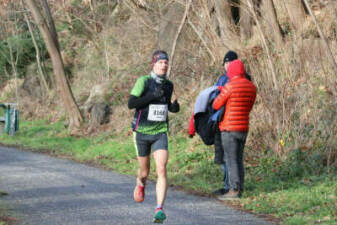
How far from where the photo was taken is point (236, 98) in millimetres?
8789

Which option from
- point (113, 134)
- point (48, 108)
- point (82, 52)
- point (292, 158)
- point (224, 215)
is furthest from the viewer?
point (82, 52)

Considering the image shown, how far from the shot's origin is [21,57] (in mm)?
34312

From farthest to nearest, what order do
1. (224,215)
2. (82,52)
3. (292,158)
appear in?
(82,52) < (292,158) < (224,215)

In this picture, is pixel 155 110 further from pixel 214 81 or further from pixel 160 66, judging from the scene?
pixel 214 81

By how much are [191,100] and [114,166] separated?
3.43 meters

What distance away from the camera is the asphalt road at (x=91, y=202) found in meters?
7.41

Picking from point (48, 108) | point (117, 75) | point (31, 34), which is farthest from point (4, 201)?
point (31, 34)

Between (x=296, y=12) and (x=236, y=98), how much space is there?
609 cm

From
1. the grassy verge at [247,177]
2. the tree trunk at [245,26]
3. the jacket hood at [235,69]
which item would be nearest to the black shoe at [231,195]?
the grassy verge at [247,177]

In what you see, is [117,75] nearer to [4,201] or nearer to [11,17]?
[11,17]

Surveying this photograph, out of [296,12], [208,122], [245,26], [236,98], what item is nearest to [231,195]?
[208,122]

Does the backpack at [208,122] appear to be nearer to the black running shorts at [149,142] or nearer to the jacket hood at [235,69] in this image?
the jacket hood at [235,69]

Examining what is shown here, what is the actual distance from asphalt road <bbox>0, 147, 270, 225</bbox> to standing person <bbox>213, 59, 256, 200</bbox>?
0.55 meters

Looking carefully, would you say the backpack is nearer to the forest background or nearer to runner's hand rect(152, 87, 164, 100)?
the forest background
